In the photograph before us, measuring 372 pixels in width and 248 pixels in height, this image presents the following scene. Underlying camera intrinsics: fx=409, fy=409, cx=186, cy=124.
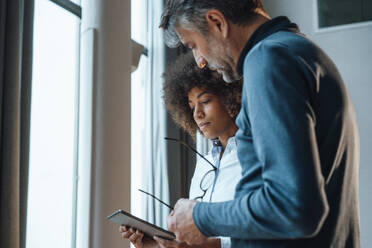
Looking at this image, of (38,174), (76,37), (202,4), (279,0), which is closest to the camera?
(202,4)

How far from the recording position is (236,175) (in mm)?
1660

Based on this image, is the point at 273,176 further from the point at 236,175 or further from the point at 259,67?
the point at 236,175

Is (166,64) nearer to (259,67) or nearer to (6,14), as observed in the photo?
(6,14)

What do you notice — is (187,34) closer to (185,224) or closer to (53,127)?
(185,224)

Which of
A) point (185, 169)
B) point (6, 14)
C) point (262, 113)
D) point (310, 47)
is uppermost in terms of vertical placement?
point (6, 14)

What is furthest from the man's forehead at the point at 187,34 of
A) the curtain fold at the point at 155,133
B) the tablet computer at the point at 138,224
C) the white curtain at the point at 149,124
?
the white curtain at the point at 149,124

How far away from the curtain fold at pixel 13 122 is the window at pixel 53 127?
484 mm

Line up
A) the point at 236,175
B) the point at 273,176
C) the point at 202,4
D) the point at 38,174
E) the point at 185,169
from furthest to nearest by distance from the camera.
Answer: the point at 185,169 → the point at 38,174 → the point at 236,175 → the point at 202,4 → the point at 273,176

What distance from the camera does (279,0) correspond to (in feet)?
14.5

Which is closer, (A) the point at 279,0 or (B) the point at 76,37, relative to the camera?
(B) the point at 76,37

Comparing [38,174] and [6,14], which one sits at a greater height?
[6,14]

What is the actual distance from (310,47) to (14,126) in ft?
4.27

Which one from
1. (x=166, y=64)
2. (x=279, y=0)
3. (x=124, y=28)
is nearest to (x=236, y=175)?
(x=124, y=28)

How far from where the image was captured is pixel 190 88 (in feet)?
6.70
